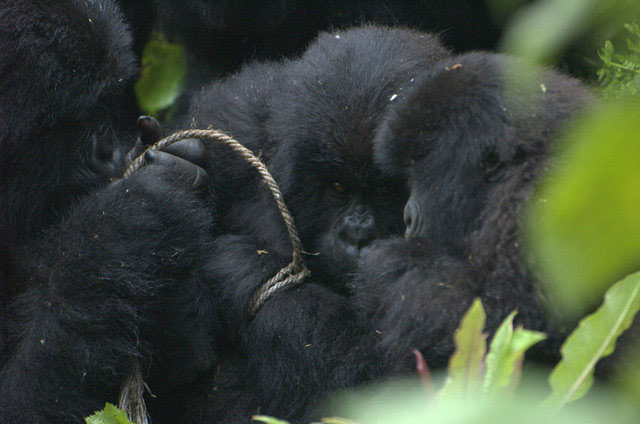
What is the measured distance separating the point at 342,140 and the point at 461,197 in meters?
0.56

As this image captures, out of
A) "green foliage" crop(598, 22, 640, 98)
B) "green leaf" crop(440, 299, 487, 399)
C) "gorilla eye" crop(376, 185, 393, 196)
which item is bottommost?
"gorilla eye" crop(376, 185, 393, 196)

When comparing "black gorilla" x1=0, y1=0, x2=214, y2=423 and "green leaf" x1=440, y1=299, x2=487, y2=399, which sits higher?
"green leaf" x1=440, y1=299, x2=487, y2=399

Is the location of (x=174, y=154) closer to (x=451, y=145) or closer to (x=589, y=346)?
(x=451, y=145)

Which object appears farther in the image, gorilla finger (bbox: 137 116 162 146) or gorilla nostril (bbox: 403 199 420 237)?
gorilla finger (bbox: 137 116 162 146)

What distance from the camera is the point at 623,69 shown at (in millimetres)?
2344

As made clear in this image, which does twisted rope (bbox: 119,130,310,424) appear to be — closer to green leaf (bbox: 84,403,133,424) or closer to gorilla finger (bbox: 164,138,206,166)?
gorilla finger (bbox: 164,138,206,166)

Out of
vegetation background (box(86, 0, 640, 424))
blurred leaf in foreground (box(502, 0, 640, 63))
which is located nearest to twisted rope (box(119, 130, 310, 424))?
vegetation background (box(86, 0, 640, 424))

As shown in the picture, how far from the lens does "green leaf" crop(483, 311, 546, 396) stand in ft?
3.61

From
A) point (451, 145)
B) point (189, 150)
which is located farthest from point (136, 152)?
point (451, 145)

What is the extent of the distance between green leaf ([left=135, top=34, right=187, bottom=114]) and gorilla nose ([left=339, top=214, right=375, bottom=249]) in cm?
221

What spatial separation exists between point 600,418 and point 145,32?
3392 mm

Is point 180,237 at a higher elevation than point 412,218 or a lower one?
lower

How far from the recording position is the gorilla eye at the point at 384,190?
7.70 feet

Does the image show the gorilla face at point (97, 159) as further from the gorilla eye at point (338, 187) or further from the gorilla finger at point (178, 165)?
the gorilla eye at point (338, 187)
